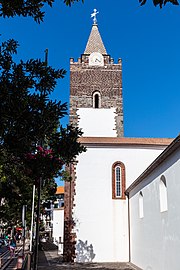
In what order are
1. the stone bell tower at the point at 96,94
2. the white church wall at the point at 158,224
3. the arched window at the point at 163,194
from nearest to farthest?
the white church wall at the point at 158,224 → the arched window at the point at 163,194 → the stone bell tower at the point at 96,94

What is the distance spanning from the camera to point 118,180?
2070 centimetres

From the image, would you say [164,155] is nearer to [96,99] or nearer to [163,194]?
[163,194]

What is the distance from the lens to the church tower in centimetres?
2902

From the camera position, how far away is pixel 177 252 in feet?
33.0

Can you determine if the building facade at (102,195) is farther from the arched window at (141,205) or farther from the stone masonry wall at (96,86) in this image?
the stone masonry wall at (96,86)

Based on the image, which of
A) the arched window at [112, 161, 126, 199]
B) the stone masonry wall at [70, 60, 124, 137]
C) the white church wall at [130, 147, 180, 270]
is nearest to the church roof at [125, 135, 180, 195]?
the white church wall at [130, 147, 180, 270]

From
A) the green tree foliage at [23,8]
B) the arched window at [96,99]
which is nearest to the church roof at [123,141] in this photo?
the arched window at [96,99]

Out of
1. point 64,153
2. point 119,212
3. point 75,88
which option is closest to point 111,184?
point 119,212

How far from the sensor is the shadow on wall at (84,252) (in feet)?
62.6

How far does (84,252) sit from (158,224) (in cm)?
830

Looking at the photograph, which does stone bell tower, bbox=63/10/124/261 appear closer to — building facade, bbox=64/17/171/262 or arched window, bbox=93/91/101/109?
arched window, bbox=93/91/101/109

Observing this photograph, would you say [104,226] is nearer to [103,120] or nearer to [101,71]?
[103,120]

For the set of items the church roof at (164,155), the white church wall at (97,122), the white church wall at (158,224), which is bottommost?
the white church wall at (158,224)

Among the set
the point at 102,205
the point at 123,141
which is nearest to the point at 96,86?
the point at 123,141
